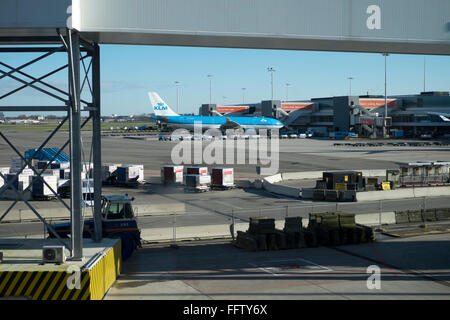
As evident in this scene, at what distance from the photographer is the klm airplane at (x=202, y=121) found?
105250 millimetres

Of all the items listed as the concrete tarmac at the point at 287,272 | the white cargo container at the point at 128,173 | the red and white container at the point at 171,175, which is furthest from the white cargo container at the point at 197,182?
the concrete tarmac at the point at 287,272

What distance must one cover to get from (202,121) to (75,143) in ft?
317

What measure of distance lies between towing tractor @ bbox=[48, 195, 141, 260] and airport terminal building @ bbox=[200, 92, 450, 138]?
3828 inches

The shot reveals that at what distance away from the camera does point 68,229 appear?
17.9 metres

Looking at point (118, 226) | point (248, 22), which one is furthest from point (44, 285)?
point (248, 22)

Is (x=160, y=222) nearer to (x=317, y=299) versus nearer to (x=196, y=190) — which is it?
(x=196, y=190)

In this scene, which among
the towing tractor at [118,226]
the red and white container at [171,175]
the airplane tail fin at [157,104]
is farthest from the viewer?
the airplane tail fin at [157,104]

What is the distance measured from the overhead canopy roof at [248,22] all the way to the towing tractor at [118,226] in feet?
21.3

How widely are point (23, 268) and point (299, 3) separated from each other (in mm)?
10366

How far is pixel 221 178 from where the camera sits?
38.7m

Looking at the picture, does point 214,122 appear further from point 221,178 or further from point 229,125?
point 221,178

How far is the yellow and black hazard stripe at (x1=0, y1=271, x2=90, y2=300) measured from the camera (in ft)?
38.3

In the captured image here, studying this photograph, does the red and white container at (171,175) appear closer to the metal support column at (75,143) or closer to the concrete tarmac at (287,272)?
the concrete tarmac at (287,272)
